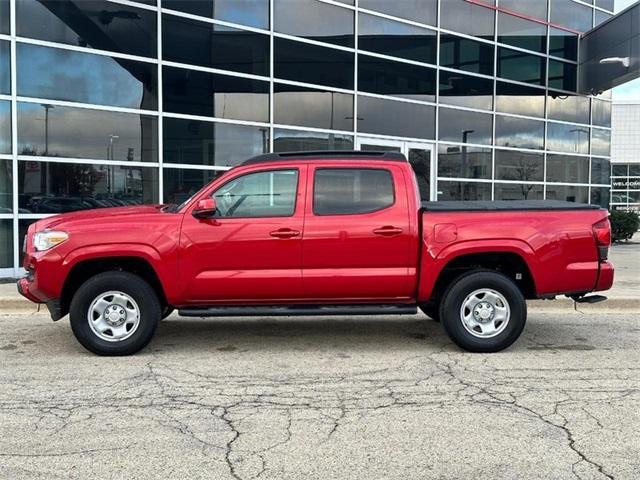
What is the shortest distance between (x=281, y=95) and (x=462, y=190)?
5692 mm

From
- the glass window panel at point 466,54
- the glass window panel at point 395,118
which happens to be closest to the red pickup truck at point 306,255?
the glass window panel at point 395,118

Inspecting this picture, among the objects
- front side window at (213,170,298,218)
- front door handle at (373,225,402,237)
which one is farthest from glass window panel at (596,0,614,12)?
front side window at (213,170,298,218)

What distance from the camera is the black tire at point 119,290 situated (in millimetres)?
5965

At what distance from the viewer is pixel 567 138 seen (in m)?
18.9

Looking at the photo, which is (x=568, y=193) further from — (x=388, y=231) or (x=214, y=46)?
(x=388, y=231)

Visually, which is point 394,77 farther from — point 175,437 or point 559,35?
point 175,437

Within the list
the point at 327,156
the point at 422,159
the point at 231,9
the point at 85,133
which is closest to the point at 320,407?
the point at 327,156

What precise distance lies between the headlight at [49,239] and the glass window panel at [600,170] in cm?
1766

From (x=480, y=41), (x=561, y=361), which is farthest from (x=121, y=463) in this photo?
(x=480, y=41)

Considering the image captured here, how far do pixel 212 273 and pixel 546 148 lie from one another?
48.4 feet

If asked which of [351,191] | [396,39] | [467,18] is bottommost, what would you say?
[351,191]

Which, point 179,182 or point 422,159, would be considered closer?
point 179,182

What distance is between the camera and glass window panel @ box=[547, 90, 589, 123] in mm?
18359

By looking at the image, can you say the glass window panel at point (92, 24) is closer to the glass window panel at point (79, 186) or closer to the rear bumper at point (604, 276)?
the glass window panel at point (79, 186)
